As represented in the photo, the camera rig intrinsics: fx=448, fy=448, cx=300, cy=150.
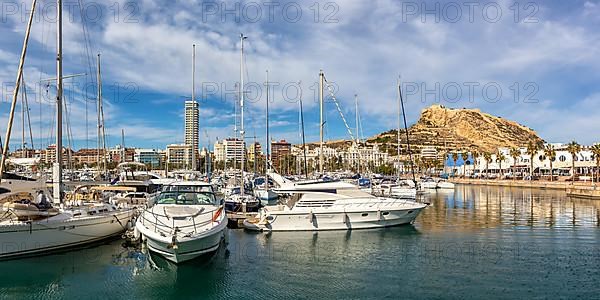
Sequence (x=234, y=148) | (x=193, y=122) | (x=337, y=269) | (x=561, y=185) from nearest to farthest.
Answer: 1. (x=337, y=269)
2. (x=193, y=122)
3. (x=234, y=148)
4. (x=561, y=185)

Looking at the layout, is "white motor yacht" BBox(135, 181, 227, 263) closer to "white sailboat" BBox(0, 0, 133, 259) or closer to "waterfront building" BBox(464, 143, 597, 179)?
"white sailboat" BBox(0, 0, 133, 259)

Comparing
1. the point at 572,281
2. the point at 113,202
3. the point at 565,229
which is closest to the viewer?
the point at 572,281

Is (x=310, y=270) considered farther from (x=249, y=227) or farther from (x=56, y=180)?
(x=56, y=180)

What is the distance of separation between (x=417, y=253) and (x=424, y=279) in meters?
4.96

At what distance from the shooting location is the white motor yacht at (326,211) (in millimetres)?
27469

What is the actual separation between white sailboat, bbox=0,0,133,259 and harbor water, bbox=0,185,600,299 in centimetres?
57

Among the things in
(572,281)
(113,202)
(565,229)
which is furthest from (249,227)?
(565,229)

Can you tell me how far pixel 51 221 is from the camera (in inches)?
793

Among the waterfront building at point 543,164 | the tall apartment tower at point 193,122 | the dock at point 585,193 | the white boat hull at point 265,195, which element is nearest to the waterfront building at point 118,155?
the tall apartment tower at point 193,122

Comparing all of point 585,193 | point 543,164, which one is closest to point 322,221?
point 585,193

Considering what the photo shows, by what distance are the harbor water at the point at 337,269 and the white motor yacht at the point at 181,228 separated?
3.40 ft

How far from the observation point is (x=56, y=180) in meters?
22.1

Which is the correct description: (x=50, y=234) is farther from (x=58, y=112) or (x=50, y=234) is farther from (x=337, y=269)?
(x=337, y=269)

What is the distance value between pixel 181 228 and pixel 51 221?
7192 millimetres
